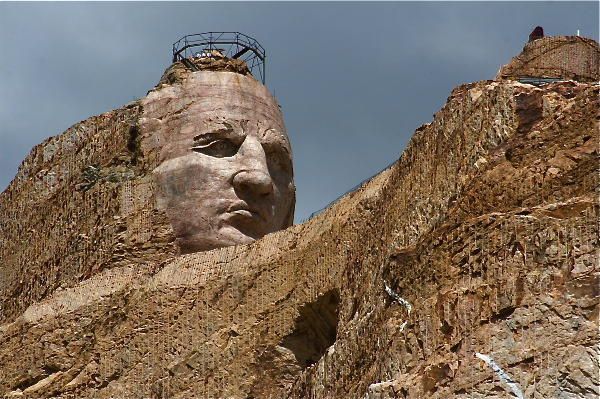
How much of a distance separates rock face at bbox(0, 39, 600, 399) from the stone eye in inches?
54.6

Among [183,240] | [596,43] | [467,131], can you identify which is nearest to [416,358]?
[467,131]

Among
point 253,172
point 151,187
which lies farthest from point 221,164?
point 151,187

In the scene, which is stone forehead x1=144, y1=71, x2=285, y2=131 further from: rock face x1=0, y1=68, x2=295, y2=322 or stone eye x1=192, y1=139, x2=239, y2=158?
stone eye x1=192, y1=139, x2=239, y2=158

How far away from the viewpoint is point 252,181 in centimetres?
3659

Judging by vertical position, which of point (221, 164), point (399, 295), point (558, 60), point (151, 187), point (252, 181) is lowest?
point (399, 295)

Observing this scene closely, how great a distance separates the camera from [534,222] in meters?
24.4

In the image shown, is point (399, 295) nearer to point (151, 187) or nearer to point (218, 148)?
point (218, 148)

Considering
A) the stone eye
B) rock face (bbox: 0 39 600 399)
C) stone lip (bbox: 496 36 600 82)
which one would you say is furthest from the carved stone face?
stone lip (bbox: 496 36 600 82)

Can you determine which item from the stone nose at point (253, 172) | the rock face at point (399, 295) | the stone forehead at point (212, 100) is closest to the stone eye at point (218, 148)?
the stone nose at point (253, 172)

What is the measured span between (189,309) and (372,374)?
8.18 m

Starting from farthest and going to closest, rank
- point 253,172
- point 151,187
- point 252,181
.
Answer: point 151,187 < point 253,172 < point 252,181

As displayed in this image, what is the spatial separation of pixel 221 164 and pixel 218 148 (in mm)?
457

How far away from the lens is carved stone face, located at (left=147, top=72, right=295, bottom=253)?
36562mm

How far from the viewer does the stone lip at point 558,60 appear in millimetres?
31078
